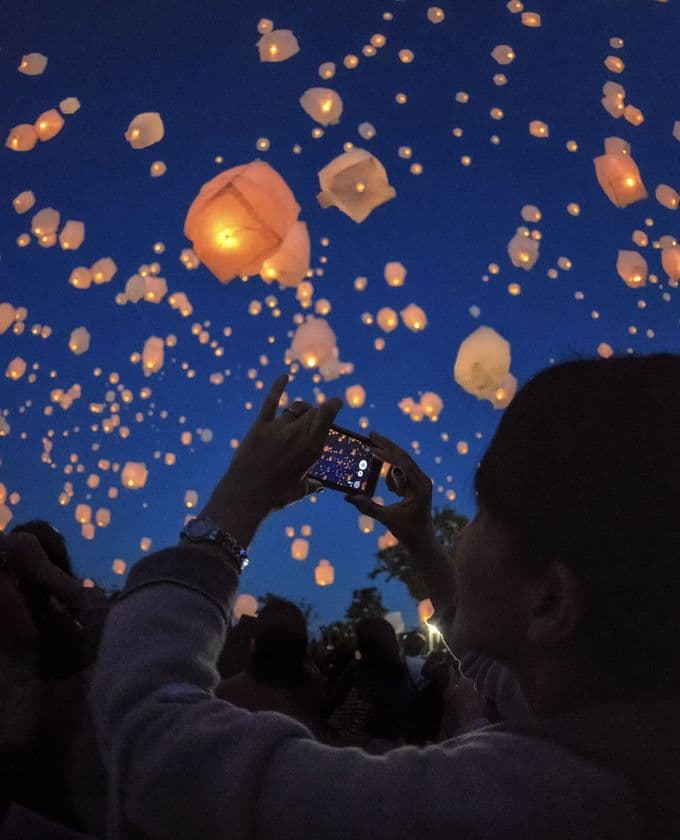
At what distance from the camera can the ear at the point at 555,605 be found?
0.85 metres

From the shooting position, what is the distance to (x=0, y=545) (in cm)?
223

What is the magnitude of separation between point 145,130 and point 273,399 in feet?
21.8

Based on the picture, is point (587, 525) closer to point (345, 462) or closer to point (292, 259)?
point (345, 462)

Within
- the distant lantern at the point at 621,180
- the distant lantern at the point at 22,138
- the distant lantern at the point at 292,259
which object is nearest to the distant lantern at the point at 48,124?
the distant lantern at the point at 22,138

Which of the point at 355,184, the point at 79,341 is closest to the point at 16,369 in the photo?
the point at 79,341

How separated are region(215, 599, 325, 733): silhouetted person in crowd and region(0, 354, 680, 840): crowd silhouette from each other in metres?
2.02

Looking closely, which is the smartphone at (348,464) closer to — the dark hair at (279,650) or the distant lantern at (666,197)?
the dark hair at (279,650)

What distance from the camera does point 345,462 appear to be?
1.78 metres

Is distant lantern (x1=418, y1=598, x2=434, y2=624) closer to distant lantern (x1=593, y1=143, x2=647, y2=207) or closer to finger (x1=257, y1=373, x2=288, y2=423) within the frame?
finger (x1=257, y1=373, x2=288, y2=423)

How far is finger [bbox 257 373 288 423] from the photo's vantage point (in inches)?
46.6

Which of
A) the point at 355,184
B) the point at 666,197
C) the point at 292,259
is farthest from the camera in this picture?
the point at 666,197

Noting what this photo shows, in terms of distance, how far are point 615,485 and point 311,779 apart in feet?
1.57

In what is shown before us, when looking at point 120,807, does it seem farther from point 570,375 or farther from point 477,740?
point 570,375

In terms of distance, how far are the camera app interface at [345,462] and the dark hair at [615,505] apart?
2.73 feet
